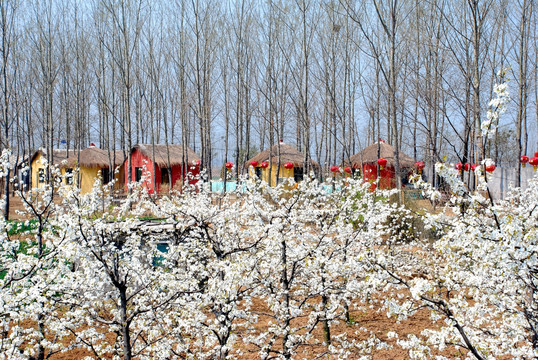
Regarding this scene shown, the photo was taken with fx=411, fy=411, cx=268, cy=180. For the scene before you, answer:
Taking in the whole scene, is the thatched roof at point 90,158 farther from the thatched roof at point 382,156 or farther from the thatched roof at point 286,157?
the thatched roof at point 382,156

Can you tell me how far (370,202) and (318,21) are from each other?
10548 mm

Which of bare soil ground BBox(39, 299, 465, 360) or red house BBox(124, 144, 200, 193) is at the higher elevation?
red house BBox(124, 144, 200, 193)

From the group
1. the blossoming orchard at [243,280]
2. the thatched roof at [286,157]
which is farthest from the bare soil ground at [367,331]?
the thatched roof at [286,157]

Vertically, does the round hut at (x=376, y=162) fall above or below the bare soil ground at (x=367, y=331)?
above

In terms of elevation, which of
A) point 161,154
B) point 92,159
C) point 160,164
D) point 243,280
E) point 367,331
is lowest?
point 367,331

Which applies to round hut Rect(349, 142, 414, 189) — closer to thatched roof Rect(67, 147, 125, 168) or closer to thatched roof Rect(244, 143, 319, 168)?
thatched roof Rect(244, 143, 319, 168)

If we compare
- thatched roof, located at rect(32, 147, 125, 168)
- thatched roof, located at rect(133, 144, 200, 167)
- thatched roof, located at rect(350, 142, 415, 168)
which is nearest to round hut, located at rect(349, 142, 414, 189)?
thatched roof, located at rect(350, 142, 415, 168)

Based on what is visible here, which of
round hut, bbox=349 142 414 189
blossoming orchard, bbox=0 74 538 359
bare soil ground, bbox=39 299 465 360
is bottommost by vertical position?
bare soil ground, bbox=39 299 465 360

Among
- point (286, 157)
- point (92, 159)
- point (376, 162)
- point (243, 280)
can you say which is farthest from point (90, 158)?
point (243, 280)

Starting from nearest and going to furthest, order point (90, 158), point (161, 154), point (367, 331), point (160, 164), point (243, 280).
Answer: point (243, 280)
point (367, 331)
point (160, 164)
point (161, 154)
point (90, 158)

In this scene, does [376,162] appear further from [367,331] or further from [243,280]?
[243,280]

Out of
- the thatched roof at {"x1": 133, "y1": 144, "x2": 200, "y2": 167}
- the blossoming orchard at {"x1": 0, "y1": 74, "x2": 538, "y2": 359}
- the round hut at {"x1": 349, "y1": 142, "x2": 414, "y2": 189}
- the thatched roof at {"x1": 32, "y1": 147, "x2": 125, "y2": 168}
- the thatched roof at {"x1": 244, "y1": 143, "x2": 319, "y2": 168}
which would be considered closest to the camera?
the blossoming orchard at {"x1": 0, "y1": 74, "x2": 538, "y2": 359}

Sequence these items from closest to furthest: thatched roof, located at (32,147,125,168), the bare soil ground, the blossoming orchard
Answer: the blossoming orchard → the bare soil ground → thatched roof, located at (32,147,125,168)

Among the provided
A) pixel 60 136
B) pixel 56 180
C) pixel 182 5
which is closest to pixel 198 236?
pixel 56 180
